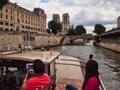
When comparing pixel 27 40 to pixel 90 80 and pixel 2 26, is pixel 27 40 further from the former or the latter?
pixel 90 80

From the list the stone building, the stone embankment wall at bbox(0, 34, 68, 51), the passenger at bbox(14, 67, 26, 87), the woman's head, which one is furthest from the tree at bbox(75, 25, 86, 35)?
the woman's head

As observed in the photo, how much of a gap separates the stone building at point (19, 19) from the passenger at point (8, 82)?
7634 cm

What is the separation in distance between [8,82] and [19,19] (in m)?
92.8

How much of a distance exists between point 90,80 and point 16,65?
354 cm

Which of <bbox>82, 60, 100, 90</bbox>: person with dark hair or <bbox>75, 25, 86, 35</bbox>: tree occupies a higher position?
<bbox>75, 25, 86, 35</bbox>: tree

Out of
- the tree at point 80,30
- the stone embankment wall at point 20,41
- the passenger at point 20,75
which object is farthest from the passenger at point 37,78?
the tree at point 80,30

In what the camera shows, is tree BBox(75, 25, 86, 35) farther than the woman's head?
Yes

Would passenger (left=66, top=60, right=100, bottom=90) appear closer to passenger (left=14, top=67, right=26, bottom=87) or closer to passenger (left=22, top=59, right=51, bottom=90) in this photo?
passenger (left=22, top=59, right=51, bottom=90)

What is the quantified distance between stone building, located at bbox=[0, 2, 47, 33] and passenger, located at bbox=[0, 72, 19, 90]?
7634 centimetres

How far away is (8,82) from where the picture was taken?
25.8 feet

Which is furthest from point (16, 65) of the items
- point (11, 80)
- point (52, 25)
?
point (52, 25)

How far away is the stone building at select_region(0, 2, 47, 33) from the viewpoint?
8606 centimetres

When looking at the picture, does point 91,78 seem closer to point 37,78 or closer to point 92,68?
point 92,68

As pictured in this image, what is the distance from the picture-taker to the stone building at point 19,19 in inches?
3388
